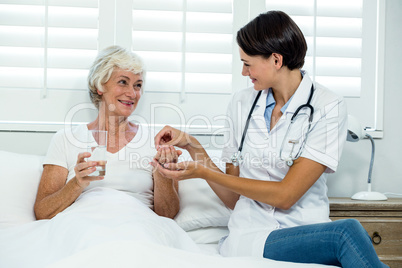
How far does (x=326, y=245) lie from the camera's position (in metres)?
1.40

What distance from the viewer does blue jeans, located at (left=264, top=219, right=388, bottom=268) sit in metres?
1.33

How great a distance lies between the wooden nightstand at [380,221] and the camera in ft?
6.87

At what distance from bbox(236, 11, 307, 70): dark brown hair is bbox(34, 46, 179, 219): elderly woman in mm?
567

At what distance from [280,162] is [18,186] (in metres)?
1.07

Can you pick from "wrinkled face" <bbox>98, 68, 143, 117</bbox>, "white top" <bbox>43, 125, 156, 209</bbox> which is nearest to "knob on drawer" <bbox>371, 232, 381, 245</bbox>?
"white top" <bbox>43, 125, 156, 209</bbox>

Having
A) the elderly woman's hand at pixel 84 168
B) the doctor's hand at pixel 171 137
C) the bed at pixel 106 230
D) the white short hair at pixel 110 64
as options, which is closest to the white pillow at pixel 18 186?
the bed at pixel 106 230

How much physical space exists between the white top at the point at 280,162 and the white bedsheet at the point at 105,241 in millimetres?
174

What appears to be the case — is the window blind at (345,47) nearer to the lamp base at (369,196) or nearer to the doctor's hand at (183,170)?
the lamp base at (369,196)

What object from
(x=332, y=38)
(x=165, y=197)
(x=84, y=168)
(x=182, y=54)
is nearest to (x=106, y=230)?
(x=84, y=168)

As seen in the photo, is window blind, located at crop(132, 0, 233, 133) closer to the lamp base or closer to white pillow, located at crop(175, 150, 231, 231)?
A: white pillow, located at crop(175, 150, 231, 231)

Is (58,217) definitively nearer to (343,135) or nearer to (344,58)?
(343,135)

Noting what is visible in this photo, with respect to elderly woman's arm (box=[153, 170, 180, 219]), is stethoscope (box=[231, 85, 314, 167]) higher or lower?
higher

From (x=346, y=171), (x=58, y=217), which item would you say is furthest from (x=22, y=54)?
(x=346, y=171)

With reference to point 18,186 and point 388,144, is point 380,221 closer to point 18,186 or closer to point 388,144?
point 388,144
